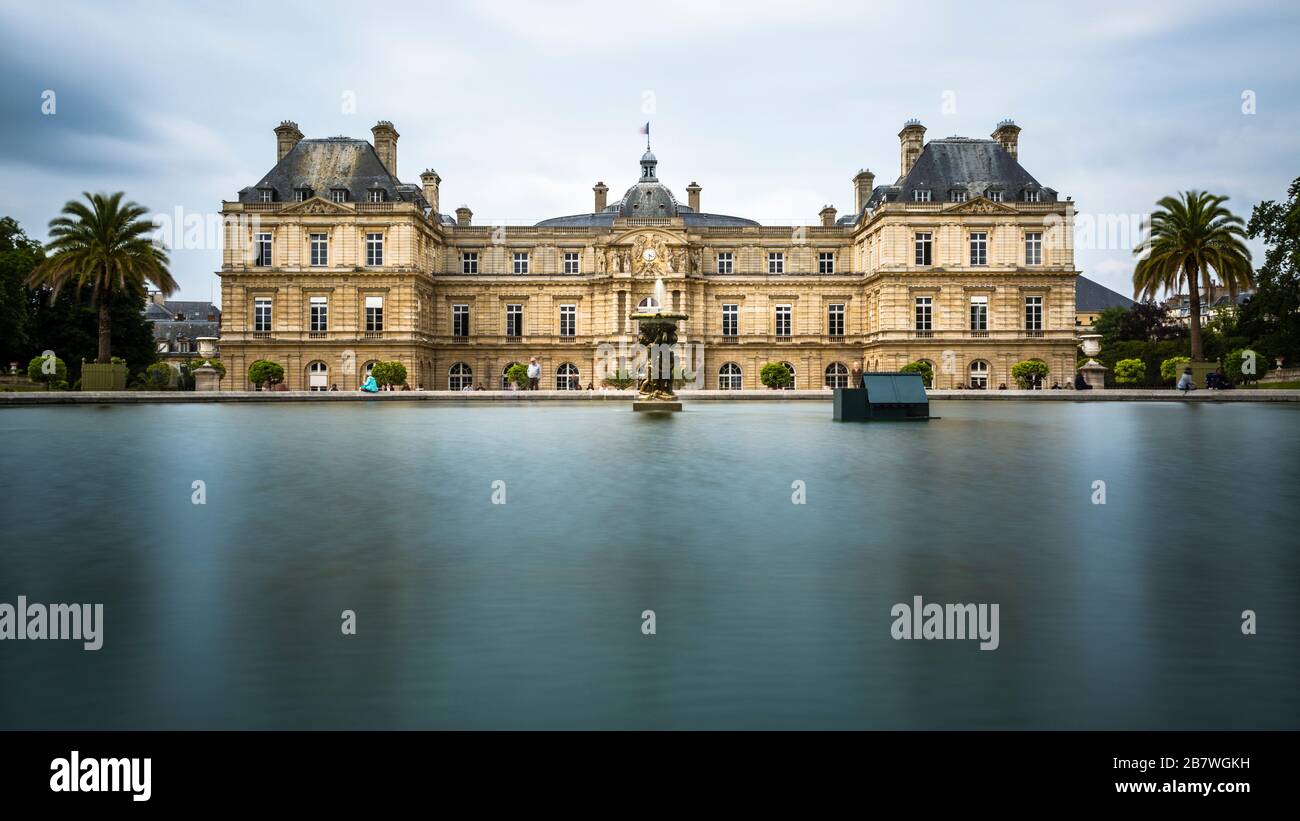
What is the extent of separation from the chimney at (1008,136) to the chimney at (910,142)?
5.00m

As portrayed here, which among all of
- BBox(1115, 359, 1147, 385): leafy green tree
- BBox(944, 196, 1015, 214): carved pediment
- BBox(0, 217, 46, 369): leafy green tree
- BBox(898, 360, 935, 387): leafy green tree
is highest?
BBox(944, 196, 1015, 214): carved pediment

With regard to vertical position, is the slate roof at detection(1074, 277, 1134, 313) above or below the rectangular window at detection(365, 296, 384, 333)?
above

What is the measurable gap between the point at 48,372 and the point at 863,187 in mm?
52626

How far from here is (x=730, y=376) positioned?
205 ft

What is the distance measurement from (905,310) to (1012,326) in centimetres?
726

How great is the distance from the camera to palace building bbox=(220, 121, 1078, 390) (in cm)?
5669

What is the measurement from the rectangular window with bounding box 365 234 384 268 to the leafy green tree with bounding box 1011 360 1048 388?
133ft

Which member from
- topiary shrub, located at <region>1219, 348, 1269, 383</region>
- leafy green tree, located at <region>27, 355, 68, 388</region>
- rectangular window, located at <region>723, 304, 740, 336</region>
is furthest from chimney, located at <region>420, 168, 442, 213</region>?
topiary shrub, located at <region>1219, 348, 1269, 383</region>

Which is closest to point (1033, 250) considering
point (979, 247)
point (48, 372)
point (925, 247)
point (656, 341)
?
point (979, 247)

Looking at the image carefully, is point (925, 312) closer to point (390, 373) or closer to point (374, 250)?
point (390, 373)

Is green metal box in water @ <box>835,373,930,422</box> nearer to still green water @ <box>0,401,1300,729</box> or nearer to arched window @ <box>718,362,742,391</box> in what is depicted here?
still green water @ <box>0,401,1300,729</box>

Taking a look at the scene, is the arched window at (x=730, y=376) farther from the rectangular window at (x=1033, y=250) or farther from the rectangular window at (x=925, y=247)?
the rectangular window at (x=1033, y=250)

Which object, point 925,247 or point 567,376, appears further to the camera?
point 567,376
